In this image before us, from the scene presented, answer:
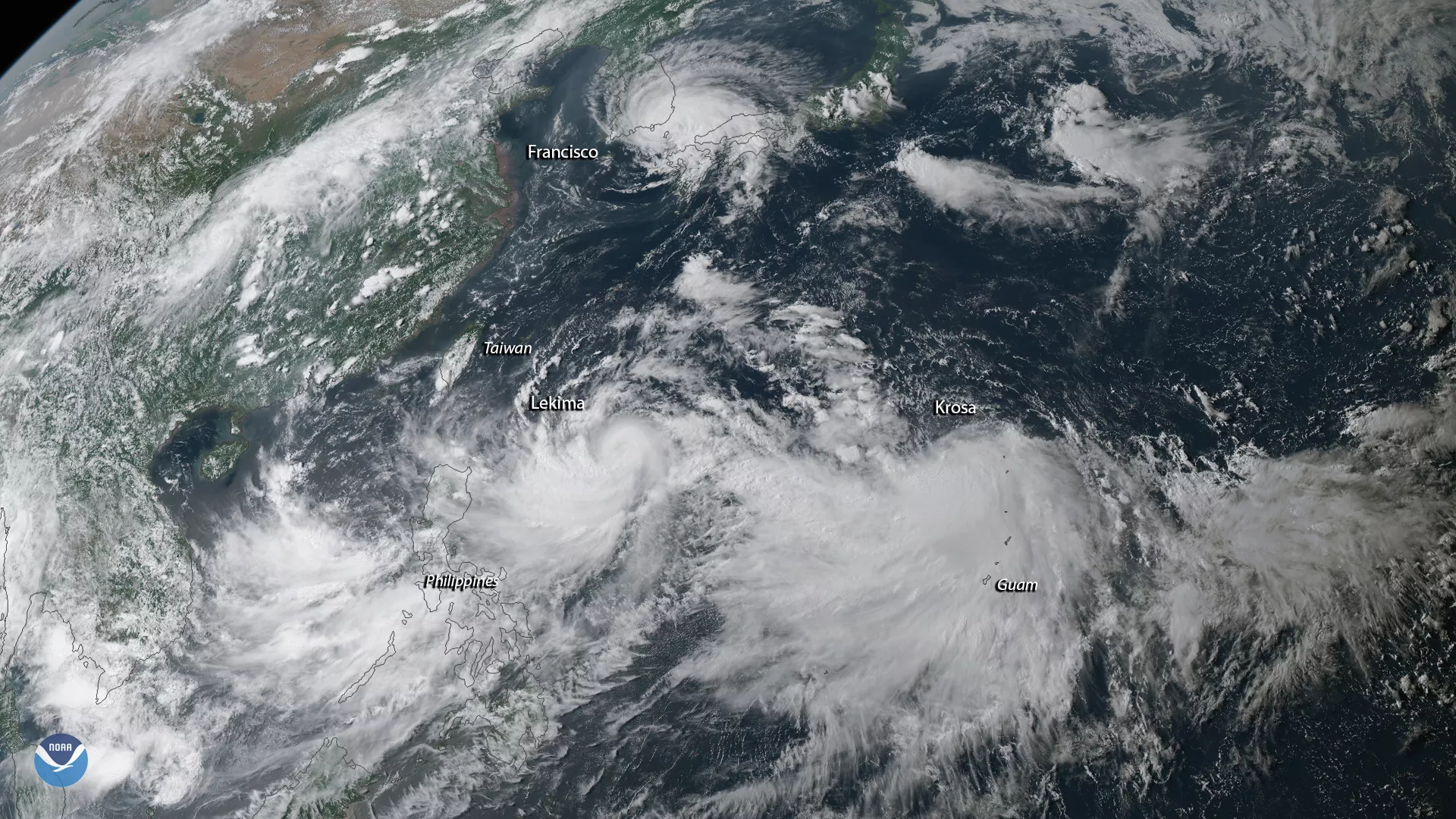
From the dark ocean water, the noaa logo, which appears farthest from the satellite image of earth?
the noaa logo

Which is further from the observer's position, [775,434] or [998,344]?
[998,344]

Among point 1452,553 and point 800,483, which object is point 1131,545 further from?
point 800,483

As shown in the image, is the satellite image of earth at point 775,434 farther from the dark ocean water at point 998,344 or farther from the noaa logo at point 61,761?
the noaa logo at point 61,761

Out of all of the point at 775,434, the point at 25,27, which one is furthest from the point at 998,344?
the point at 25,27

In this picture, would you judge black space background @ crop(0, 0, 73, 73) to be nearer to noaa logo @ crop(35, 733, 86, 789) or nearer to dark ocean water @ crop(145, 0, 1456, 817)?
dark ocean water @ crop(145, 0, 1456, 817)

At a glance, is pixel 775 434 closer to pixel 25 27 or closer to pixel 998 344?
pixel 998 344

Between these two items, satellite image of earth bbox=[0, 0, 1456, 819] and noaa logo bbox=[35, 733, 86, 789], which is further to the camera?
noaa logo bbox=[35, 733, 86, 789]

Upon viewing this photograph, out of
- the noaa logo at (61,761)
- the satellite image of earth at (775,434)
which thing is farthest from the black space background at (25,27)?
the noaa logo at (61,761)
